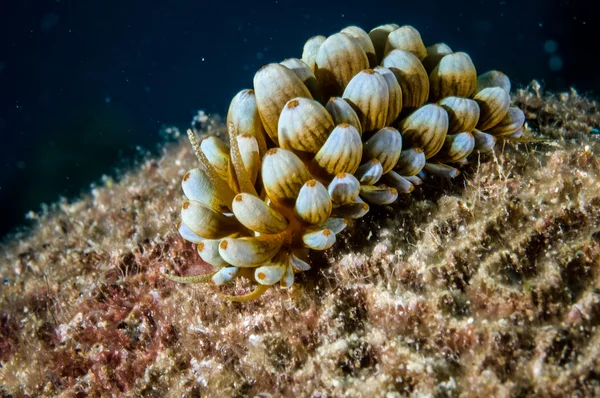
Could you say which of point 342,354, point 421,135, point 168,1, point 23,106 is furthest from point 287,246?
point 168,1

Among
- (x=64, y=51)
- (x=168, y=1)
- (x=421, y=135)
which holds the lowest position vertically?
(x=421, y=135)

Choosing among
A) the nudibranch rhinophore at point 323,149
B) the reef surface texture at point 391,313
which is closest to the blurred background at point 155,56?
the reef surface texture at point 391,313

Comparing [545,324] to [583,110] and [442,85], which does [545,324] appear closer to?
[442,85]

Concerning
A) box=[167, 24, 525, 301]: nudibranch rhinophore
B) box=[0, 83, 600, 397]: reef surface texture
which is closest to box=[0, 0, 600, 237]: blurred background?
box=[0, 83, 600, 397]: reef surface texture

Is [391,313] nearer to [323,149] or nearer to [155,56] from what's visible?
[323,149]

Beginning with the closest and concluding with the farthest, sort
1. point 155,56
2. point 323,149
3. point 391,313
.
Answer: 1. point 391,313
2. point 323,149
3. point 155,56

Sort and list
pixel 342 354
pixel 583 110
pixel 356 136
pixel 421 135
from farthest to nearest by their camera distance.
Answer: pixel 583 110
pixel 421 135
pixel 356 136
pixel 342 354

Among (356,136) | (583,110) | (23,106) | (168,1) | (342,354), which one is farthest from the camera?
(168,1)

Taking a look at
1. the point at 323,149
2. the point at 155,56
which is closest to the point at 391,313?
the point at 323,149
